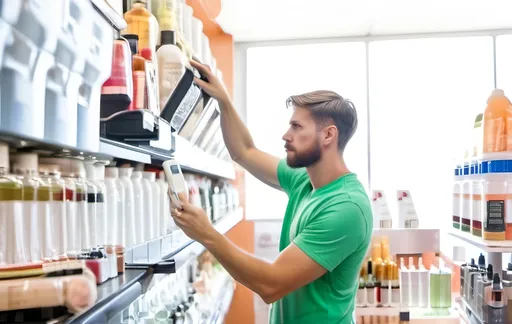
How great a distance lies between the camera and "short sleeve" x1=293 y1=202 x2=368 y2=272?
1731 millimetres

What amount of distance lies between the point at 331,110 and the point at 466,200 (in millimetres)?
1640

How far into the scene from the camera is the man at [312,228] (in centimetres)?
165

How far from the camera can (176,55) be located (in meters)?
1.75

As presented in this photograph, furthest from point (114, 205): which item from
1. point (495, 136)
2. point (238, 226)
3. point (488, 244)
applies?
point (238, 226)

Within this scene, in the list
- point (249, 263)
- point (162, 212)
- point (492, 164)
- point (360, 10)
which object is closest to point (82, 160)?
point (162, 212)

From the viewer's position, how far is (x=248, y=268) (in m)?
1.64

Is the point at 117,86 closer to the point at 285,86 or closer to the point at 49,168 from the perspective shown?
the point at 49,168

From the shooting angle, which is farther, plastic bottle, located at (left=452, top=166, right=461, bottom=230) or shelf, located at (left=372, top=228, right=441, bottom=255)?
shelf, located at (left=372, top=228, right=441, bottom=255)

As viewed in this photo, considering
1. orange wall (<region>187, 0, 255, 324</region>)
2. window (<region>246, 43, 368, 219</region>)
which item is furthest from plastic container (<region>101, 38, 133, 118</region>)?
window (<region>246, 43, 368, 219</region>)

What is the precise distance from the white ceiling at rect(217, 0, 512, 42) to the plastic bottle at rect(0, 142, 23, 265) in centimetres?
347

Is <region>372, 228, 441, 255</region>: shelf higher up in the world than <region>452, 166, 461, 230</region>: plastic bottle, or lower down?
lower down

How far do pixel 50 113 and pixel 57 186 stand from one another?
172 mm

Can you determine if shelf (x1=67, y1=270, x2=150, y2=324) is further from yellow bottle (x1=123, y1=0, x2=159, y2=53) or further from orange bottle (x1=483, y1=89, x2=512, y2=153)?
orange bottle (x1=483, y1=89, x2=512, y2=153)

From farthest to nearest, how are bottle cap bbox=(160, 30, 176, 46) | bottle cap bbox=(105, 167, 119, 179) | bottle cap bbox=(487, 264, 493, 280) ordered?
1. bottle cap bbox=(487, 264, 493, 280)
2. bottle cap bbox=(160, 30, 176, 46)
3. bottle cap bbox=(105, 167, 119, 179)
